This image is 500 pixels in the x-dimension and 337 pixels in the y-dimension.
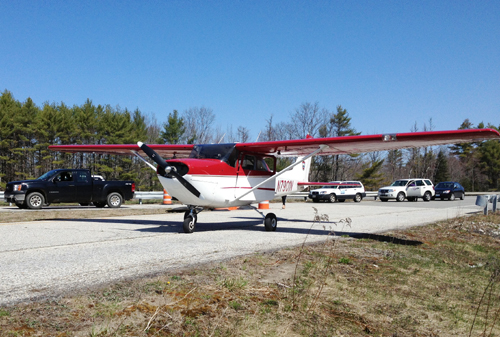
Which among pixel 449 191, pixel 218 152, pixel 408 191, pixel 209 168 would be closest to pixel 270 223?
pixel 218 152

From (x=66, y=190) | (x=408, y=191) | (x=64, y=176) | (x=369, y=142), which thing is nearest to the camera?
(x=369, y=142)

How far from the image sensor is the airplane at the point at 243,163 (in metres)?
9.20

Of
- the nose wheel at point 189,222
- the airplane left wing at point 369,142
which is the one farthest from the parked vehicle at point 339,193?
the nose wheel at point 189,222

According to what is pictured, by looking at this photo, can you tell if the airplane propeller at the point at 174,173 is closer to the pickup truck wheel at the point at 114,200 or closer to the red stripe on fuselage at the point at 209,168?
the red stripe on fuselage at the point at 209,168

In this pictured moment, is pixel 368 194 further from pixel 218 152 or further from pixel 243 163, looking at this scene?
pixel 218 152

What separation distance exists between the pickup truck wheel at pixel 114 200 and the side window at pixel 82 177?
145 centimetres

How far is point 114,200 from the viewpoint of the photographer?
69.6 ft

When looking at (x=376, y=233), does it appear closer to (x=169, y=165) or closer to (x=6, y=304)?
(x=169, y=165)

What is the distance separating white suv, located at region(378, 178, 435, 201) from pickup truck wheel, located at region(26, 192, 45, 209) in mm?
26962

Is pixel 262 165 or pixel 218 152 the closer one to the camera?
pixel 218 152

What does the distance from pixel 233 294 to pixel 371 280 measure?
2122 mm

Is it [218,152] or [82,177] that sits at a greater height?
[218,152]

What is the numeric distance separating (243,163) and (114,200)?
1228 centimetres

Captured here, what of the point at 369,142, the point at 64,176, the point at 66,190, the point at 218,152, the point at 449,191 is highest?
the point at 369,142
